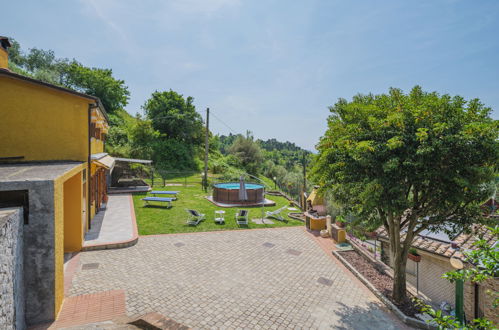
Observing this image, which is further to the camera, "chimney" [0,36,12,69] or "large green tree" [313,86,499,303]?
"chimney" [0,36,12,69]

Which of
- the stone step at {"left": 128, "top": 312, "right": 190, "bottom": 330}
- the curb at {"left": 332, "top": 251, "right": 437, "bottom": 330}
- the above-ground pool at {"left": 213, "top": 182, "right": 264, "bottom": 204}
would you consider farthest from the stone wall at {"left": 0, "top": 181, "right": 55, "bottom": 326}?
the above-ground pool at {"left": 213, "top": 182, "right": 264, "bottom": 204}

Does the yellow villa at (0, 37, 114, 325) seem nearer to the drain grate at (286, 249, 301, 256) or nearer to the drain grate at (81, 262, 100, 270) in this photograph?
the drain grate at (81, 262, 100, 270)

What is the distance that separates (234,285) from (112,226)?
26.3ft

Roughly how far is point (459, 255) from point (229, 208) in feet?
45.4

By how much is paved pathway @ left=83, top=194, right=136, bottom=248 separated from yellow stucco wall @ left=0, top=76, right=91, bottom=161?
3477mm

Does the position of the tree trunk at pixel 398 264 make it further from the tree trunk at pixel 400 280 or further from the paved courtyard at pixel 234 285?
the paved courtyard at pixel 234 285

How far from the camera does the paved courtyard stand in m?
6.51

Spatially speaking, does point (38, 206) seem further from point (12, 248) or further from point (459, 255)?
point (459, 255)

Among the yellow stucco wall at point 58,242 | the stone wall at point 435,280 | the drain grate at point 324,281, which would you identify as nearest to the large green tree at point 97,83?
the yellow stucco wall at point 58,242

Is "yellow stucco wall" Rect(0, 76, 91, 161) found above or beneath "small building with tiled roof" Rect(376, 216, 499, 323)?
above

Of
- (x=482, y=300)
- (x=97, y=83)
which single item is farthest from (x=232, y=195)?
(x=97, y=83)

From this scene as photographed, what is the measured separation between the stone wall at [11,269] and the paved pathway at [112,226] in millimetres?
5319

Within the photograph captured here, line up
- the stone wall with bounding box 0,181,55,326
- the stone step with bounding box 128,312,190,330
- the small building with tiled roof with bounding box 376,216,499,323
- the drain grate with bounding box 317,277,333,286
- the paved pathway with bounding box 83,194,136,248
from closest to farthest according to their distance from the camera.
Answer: the stone wall with bounding box 0,181,55,326
the stone step with bounding box 128,312,190,330
the small building with tiled roof with bounding box 376,216,499,323
the drain grate with bounding box 317,277,333,286
the paved pathway with bounding box 83,194,136,248

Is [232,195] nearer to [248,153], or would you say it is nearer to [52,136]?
[52,136]
